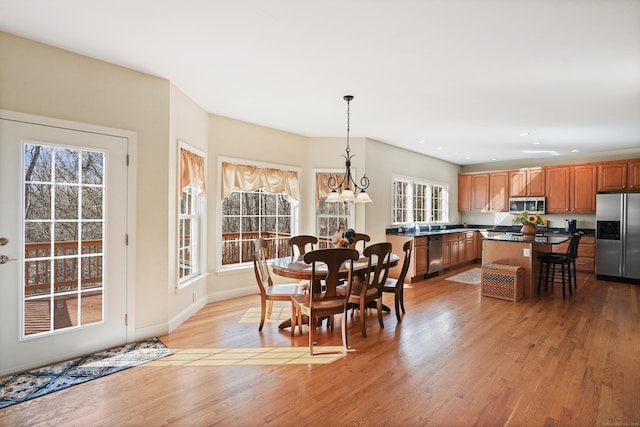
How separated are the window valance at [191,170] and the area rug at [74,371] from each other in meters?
1.72

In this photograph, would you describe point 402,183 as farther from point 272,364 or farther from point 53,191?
point 53,191

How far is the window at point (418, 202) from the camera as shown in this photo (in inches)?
266

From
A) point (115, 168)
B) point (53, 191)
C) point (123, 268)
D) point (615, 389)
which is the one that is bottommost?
point (615, 389)

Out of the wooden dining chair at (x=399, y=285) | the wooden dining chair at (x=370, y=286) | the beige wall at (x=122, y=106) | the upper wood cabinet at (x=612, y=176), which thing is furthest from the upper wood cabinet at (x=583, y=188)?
the beige wall at (x=122, y=106)

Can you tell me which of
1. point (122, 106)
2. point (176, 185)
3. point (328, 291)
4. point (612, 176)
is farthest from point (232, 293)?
point (612, 176)

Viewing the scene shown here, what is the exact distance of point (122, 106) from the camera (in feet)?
10.2

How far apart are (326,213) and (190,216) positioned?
239 cm

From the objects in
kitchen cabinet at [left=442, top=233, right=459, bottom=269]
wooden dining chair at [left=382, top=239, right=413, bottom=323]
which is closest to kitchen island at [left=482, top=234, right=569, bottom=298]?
kitchen cabinet at [left=442, top=233, right=459, bottom=269]

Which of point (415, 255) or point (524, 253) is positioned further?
point (415, 255)

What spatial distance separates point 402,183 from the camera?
22.7 ft

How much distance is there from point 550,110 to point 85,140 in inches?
208

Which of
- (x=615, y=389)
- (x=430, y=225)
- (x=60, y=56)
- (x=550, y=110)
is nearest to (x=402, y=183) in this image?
(x=430, y=225)

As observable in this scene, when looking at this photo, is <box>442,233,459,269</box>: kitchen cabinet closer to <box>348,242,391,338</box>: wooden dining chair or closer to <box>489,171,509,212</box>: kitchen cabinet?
<box>489,171,509,212</box>: kitchen cabinet

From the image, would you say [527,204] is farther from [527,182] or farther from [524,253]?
[524,253]
